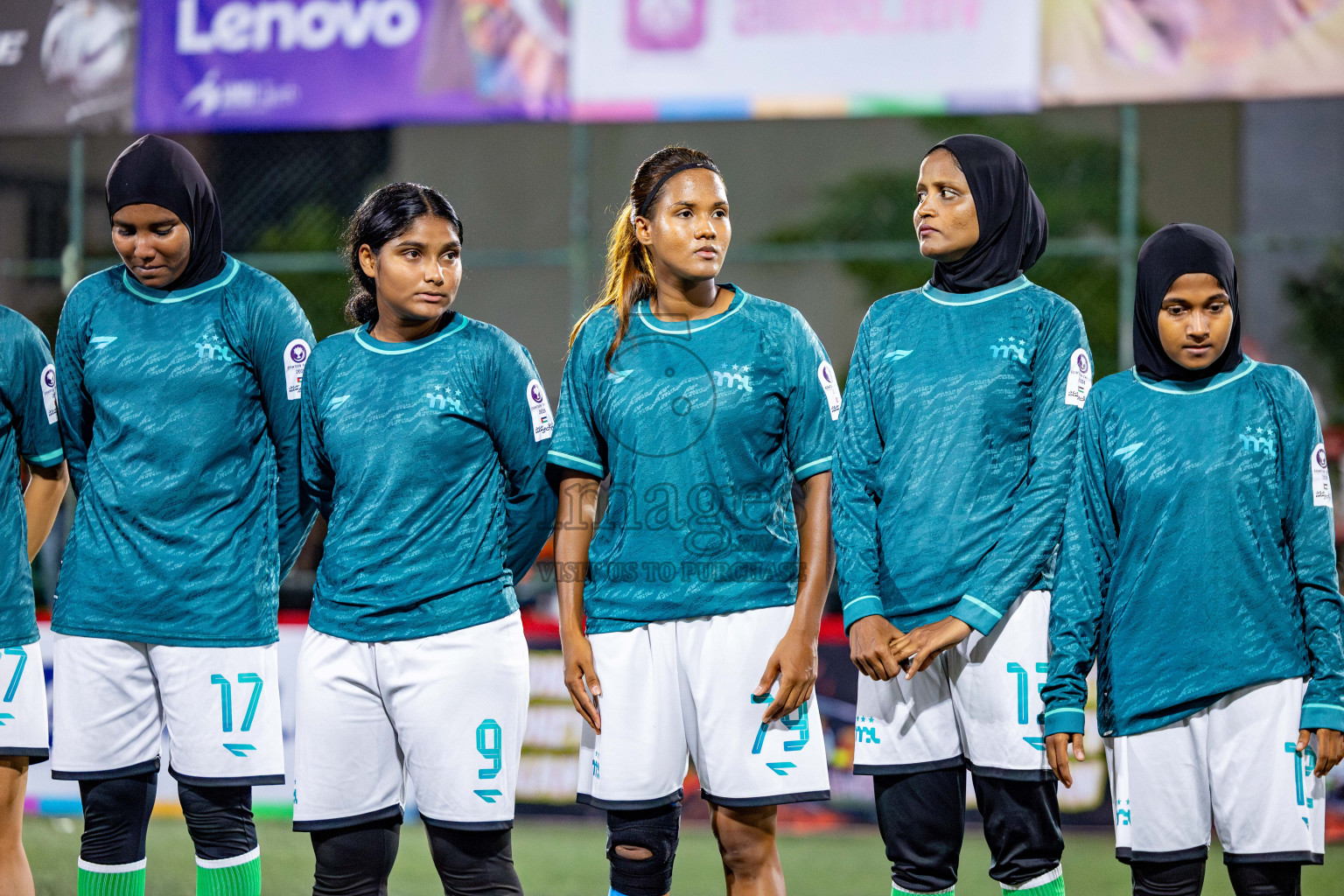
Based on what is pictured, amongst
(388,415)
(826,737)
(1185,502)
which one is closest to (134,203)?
(388,415)

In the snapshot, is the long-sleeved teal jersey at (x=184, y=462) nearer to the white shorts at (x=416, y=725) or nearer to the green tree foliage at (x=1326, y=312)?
the white shorts at (x=416, y=725)

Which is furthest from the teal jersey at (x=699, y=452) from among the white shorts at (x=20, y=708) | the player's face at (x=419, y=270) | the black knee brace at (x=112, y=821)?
the white shorts at (x=20, y=708)

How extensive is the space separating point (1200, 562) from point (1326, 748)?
44cm

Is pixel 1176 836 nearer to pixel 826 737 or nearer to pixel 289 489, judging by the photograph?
pixel 289 489

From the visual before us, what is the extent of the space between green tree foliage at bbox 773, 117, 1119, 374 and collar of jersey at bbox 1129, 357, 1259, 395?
7642mm

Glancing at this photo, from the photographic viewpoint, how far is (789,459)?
329 centimetres

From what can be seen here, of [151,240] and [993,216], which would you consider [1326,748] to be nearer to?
Answer: [993,216]

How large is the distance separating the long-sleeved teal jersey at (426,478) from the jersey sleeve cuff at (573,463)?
0.06 meters

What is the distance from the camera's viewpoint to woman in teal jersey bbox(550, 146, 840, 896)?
3.13 meters

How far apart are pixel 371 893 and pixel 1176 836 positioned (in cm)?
178

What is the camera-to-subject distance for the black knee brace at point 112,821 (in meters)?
3.56

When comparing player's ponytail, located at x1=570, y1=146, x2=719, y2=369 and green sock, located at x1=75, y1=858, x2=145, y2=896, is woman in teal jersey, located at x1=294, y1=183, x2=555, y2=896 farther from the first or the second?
green sock, located at x1=75, y1=858, x2=145, y2=896

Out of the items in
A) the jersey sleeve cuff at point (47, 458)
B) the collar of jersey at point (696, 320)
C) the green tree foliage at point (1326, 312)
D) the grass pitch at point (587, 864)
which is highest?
the green tree foliage at point (1326, 312)

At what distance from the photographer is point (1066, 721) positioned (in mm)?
2943
